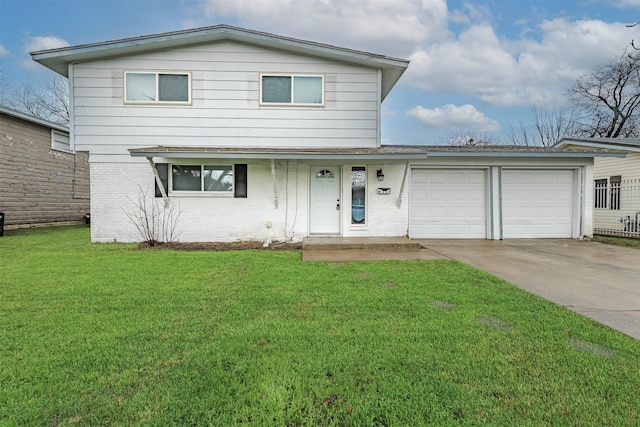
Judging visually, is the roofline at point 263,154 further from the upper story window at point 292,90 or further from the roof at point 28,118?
the roof at point 28,118

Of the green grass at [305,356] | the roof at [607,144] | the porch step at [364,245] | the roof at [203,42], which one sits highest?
the roof at [203,42]

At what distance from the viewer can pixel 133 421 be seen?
1.98 m

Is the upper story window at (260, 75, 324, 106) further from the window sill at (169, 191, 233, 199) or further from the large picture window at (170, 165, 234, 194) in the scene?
the window sill at (169, 191, 233, 199)

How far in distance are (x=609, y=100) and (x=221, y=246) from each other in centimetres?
3640

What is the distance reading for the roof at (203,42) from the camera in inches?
352

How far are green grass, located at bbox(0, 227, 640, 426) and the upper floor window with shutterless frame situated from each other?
6254 mm

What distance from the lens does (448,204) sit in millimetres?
10477

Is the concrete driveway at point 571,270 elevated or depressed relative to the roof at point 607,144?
depressed

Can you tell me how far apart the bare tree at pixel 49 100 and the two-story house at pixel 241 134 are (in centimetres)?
2182

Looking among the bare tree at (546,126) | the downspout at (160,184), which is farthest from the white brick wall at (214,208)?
the bare tree at (546,126)

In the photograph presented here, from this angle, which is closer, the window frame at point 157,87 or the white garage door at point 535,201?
the window frame at point 157,87

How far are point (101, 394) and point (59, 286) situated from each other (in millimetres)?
3565

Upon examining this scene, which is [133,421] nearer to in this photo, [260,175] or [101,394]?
[101,394]

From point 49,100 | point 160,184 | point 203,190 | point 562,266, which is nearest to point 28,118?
point 160,184
